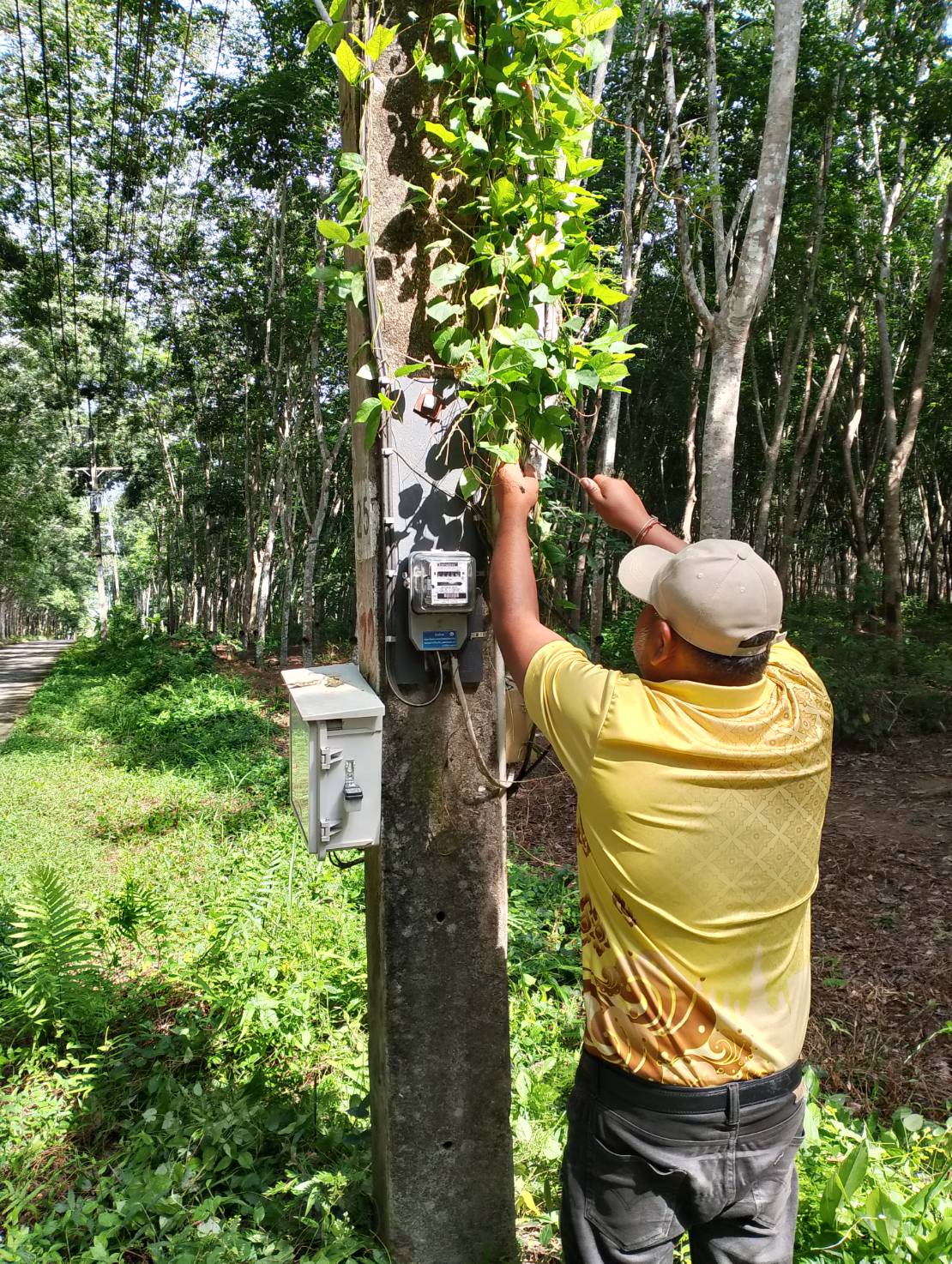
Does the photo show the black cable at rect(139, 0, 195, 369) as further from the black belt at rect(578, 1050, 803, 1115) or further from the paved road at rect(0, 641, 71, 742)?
the black belt at rect(578, 1050, 803, 1115)

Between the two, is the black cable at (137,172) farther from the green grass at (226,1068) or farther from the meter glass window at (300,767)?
the meter glass window at (300,767)

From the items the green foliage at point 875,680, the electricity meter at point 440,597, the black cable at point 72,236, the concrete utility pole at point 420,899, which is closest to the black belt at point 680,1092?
the concrete utility pole at point 420,899

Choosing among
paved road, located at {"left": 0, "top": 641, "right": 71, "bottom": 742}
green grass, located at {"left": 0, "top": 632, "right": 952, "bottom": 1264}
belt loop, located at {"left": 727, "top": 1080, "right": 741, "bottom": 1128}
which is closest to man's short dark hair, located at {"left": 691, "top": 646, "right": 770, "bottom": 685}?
belt loop, located at {"left": 727, "top": 1080, "right": 741, "bottom": 1128}

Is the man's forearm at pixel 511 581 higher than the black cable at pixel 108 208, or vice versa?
the black cable at pixel 108 208

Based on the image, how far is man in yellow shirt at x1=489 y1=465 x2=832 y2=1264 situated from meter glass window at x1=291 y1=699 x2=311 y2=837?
2.30ft

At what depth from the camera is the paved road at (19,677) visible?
16.1m

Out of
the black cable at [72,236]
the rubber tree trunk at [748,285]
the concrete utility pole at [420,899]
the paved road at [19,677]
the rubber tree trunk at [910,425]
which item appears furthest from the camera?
the paved road at [19,677]

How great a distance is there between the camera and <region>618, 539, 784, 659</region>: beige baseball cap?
1.66 m

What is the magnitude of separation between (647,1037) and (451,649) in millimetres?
1031

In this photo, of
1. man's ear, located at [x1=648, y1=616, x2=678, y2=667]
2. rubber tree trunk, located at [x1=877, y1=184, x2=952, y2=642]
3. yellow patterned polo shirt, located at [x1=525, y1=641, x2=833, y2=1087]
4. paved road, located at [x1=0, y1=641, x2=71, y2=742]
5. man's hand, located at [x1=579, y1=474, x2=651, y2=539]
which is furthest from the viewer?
paved road, located at [x1=0, y1=641, x2=71, y2=742]

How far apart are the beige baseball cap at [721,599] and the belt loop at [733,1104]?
871 millimetres

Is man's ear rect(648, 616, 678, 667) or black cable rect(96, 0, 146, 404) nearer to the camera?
man's ear rect(648, 616, 678, 667)

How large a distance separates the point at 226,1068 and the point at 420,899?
2.14m

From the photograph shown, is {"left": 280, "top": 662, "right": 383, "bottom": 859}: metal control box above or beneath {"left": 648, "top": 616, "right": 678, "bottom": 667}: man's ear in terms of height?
beneath
